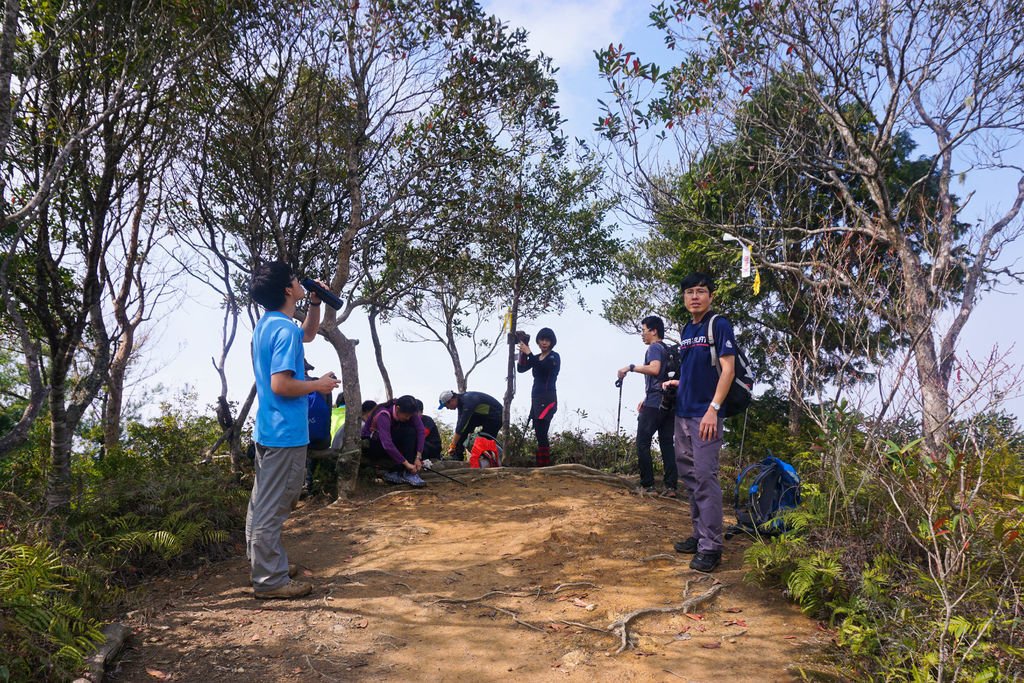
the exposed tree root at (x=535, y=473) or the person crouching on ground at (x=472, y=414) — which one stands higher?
the person crouching on ground at (x=472, y=414)

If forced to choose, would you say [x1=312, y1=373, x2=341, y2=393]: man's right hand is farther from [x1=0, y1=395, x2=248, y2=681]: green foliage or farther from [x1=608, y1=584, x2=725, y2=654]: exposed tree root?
[x1=608, y1=584, x2=725, y2=654]: exposed tree root

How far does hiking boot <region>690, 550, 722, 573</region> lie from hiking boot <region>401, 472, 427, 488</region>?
3874 mm

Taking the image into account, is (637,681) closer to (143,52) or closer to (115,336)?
(143,52)

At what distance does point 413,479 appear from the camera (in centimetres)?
827

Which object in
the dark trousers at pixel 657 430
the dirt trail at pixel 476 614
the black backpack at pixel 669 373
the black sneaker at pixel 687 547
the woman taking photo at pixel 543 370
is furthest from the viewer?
the woman taking photo at pixel 543 370

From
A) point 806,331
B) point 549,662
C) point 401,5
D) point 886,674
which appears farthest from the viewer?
point 806,331

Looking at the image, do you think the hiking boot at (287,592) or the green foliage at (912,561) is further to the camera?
the hiking boot at (287,592)

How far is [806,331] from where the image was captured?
538 inches

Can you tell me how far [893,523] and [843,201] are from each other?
10609 millimetres

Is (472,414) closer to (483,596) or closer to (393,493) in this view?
(393,493)

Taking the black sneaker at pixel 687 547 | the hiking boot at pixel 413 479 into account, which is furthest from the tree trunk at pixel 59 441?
the black sneaker at pixel 687 547

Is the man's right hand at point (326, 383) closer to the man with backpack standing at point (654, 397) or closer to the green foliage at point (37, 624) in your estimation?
the green foliage at point (37, 624)

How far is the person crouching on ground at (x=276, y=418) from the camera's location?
4648 mm

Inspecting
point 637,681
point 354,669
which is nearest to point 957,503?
point 637,681
